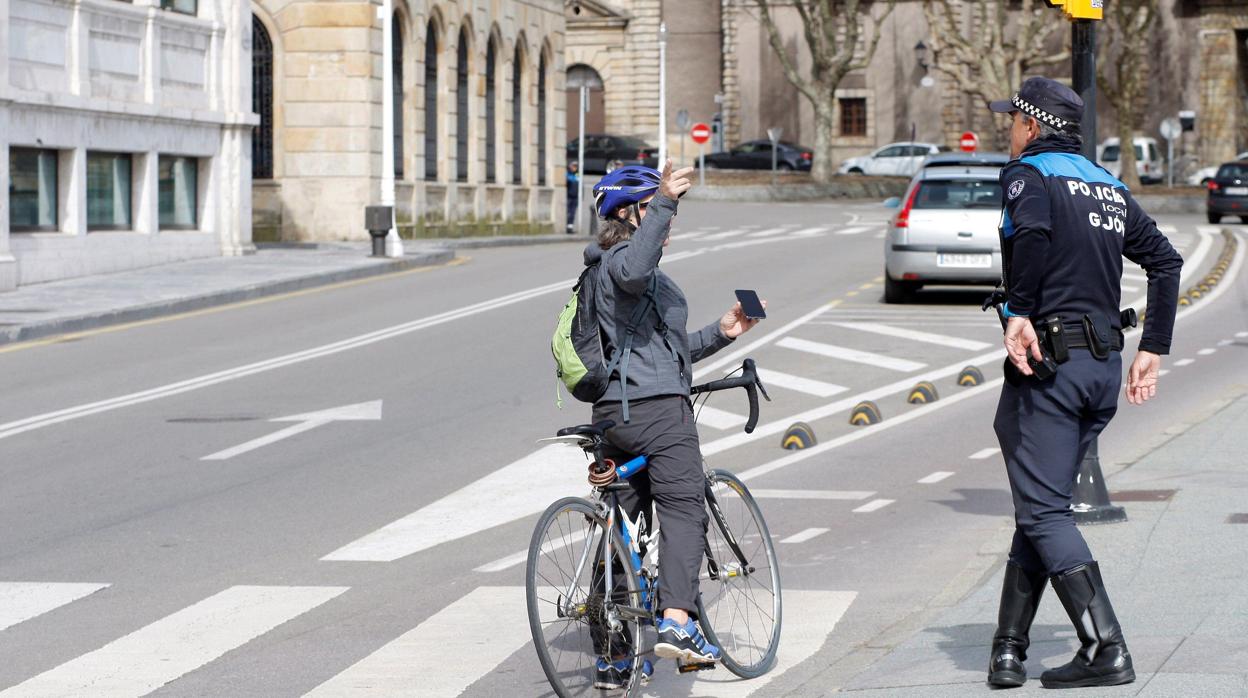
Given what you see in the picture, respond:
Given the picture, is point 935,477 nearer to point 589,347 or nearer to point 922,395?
point 922,395

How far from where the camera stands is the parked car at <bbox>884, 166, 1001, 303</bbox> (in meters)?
22.5

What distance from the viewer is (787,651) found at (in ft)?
23.4

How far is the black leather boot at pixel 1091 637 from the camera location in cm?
597

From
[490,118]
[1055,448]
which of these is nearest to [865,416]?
[1055,448]

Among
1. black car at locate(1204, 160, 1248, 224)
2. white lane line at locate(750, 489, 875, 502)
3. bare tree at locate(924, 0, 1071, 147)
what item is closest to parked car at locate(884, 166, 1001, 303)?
white lane line at locate(750, 489, 875, 502)

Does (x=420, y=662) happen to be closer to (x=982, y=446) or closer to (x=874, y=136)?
(x=982, y=446)

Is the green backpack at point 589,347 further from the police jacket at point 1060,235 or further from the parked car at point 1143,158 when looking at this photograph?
the parked car at point 1143,158

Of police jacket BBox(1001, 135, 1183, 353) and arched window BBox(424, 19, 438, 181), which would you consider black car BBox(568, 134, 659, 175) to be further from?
police jacket BBox(1001, 135, 1183, 353)

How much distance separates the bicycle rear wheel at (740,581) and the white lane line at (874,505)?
3.45m

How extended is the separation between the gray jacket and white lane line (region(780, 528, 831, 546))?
127 inches

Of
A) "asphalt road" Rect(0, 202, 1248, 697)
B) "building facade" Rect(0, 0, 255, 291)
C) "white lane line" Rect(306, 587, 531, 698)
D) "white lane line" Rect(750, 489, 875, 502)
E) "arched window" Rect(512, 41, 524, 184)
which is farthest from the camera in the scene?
"arched window" Rect(512, 41, 524, 184)

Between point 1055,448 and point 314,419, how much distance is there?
8.23m

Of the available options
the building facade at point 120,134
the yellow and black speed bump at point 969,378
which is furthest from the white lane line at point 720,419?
the building facade at point 120,134

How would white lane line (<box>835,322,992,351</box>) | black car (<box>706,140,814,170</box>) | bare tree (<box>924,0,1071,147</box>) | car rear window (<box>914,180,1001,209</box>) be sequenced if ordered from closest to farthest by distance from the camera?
white lane line (<box>835,322,992,351</box>) → car rear window (<box>914,180,1001,209</box>) → bare tree (<box>924,0,1071,147</box>) → black car (<box>706,140,814,170</box>)
